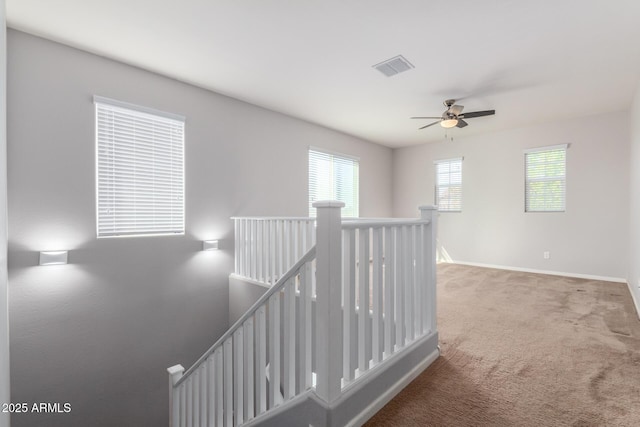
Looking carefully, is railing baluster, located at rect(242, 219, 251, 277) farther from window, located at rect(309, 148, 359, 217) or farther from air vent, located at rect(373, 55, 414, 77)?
air vent, located at rect(373, 55, 414, 77)

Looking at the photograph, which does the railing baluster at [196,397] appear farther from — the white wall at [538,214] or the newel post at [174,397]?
the white wall at [538,214]

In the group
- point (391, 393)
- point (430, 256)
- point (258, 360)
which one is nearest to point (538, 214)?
point (430, 256)

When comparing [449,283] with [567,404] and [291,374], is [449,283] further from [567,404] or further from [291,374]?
[291,374]

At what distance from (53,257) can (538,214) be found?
22.7 ft

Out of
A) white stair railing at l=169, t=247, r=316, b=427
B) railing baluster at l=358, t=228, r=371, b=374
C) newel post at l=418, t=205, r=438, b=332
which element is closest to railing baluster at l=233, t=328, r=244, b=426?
white stair railing at l=169, t=247, r=316, b=427

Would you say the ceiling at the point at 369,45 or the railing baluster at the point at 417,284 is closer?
the railing baluster at the point at 417,284

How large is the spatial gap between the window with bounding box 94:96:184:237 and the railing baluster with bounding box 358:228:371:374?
2.80m

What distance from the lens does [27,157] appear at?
2.63 m

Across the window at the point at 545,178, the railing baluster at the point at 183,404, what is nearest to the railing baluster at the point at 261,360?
the railing baluster at the point at 183,404

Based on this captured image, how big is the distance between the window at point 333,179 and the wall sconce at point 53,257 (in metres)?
3.24

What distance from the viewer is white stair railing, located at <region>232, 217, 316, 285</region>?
3303mm

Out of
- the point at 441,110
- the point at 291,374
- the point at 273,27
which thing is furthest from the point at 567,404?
the point at 441,110

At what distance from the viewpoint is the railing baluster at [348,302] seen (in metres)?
1.49

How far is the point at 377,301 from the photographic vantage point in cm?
169
